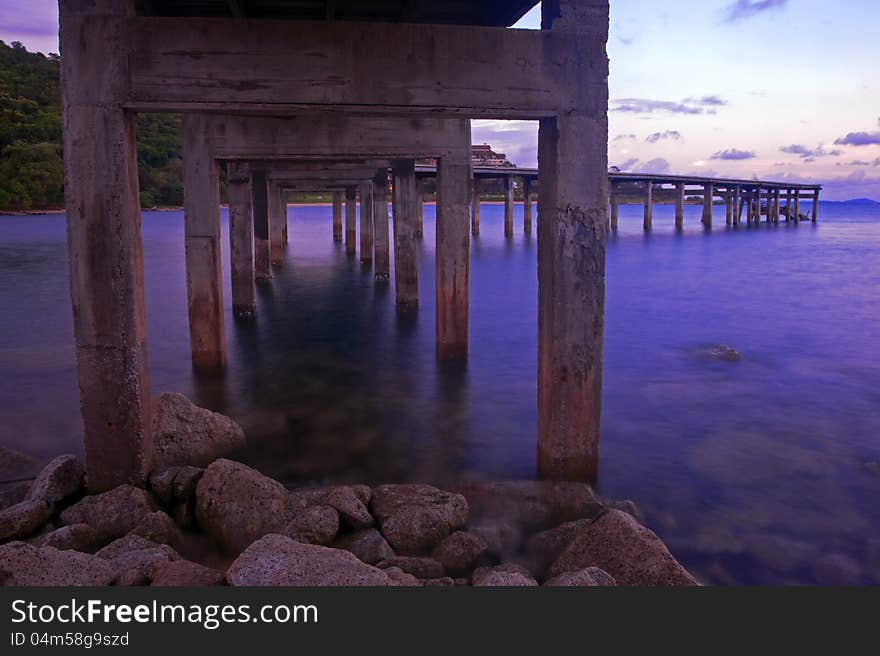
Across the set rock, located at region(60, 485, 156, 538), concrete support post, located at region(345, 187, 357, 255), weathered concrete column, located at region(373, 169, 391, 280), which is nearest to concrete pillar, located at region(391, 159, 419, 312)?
weathered concrete column, located at region(373, 169, 391, 280)

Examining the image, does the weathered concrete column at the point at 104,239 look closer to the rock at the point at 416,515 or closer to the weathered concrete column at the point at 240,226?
the rock at the point at 416,515

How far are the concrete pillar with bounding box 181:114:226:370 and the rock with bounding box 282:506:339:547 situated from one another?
635 centimetres

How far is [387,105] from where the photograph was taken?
6023mm

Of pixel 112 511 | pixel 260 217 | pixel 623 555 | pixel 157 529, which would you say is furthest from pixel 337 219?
pixel 623 555

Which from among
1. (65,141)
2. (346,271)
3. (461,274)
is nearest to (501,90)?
(65,141)

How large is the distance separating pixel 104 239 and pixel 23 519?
224cm

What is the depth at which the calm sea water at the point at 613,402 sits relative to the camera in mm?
7047

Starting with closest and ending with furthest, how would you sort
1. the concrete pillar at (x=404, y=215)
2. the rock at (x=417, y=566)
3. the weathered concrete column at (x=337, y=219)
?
1. the rock at (x=417, y=566)
2. the concrete pillar at (x=404, y=215)
3. the weathered concrete column at (x=337, y=219)

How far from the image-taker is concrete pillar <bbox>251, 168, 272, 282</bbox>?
68.5 ft

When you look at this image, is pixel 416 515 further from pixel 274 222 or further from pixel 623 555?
pixel 274 222

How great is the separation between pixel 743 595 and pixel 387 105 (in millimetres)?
4457

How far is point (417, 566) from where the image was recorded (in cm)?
512

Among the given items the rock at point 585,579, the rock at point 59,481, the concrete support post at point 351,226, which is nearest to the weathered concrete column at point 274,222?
the concrete support post at point 351,226

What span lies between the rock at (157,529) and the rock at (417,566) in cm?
178
